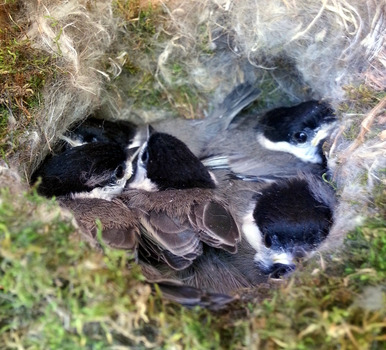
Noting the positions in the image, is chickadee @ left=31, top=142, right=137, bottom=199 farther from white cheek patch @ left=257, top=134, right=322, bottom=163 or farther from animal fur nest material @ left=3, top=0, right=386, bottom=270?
white cheek patch @ left=257, top=134, right=322, bottom=163

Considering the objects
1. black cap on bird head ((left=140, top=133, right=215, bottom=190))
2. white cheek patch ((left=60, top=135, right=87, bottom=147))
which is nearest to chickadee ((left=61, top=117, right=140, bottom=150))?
white cheek patch ((left=60, top=135, right=87, bottom=147))

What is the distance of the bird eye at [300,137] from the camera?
240cm

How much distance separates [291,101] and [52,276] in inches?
81.5

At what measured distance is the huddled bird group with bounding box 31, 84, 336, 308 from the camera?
169 cm

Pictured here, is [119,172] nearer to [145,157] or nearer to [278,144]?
[145,157]

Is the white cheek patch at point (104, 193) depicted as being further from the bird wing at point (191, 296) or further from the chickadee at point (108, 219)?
the bird wing at point (191, 296)

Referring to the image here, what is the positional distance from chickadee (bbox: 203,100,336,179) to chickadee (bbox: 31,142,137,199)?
576 mm

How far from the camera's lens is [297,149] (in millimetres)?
2459

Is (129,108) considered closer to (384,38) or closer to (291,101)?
(291,101)

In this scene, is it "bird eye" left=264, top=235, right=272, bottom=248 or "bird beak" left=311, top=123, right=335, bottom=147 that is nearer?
"bird eye" left=264, top=235, right=272, bottom=248

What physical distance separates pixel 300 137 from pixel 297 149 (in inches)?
3.0

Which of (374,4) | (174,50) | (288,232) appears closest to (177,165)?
(288,232)

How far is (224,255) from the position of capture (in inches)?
73.5

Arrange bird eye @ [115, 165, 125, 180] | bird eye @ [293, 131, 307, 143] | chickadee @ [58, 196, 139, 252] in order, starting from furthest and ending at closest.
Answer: bird eye @ [293, 131, 307, 143] < bird eye @ [115, 165, 125, 180] < chickadee @ [58, 196, 139, 252]
